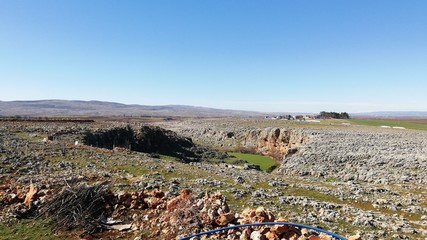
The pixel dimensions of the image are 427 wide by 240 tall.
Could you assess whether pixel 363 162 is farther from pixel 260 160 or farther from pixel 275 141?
pixel 275 141

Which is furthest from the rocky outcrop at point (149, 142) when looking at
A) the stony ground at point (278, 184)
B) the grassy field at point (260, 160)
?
the stony ground at point (278, 184)

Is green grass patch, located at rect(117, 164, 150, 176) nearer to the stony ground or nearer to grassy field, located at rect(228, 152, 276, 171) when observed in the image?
the stony ground

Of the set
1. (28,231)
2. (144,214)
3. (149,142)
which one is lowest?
(149,142)

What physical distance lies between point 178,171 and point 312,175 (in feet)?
46.2

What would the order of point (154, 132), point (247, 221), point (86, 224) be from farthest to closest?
point (154, 132)
point (86, 224)
point (247, 221)

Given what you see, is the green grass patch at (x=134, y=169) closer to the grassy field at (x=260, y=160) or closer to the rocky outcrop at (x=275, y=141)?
the grassy field at (x=260, y=160)

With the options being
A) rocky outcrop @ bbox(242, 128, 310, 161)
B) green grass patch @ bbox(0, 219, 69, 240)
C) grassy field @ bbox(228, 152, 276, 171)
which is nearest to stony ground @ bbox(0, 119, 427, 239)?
green grass patch @ bbox(0, 219, 69, 240)

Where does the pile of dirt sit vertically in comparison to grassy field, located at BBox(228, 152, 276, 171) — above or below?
above

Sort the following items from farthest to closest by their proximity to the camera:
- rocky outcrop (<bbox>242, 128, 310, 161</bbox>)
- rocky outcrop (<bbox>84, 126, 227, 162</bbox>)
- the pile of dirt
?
rocky outcrop (<bbox>242, 128, 310, 161</bbox>)
rocky outcrop (<bbox>84, 126, 227, 162</bbox>)
the pile of dirt

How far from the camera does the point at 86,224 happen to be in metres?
11.7

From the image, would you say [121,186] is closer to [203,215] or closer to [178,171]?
[178,171]

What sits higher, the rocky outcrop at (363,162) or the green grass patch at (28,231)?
the rocky outcrop at (363,162)

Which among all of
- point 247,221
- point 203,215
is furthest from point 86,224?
point 247,221

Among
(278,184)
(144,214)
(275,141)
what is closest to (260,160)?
(275,141)
